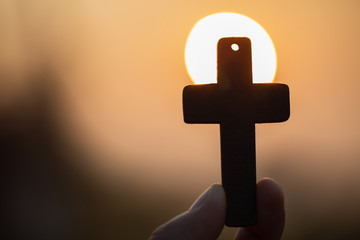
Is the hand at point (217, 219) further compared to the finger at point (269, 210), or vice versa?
the finger at point (269, 210)

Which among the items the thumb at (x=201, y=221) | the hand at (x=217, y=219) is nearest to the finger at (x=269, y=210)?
the hand at (x=217, y=219)

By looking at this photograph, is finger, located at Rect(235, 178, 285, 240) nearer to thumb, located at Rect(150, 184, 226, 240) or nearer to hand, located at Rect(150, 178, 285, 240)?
hand, located at Rect(150, 178, 285, 240)

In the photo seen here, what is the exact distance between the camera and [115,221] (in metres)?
3.60

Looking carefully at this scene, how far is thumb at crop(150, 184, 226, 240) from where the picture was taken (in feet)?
3.10

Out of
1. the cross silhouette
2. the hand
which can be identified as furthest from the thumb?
the cross silhouette

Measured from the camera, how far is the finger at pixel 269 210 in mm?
1191

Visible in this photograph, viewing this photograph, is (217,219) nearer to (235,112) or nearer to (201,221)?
(201,221)

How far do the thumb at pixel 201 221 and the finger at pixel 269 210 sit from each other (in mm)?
172

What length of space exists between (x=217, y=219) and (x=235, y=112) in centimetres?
35

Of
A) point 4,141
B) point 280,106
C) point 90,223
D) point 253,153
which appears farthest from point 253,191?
point 4,141

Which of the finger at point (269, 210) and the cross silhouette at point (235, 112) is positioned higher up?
the cross silhouette at point (235, 112)

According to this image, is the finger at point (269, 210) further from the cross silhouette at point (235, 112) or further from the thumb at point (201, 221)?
the thumb at point (201, 221)

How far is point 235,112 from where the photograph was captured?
1.19m

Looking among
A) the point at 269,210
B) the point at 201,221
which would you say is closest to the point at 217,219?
the point at 201,221
